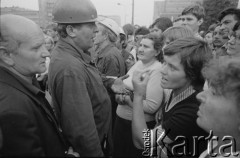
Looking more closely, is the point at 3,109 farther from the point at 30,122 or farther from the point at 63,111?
the point at 63,111

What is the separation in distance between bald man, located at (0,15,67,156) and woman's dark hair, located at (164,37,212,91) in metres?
1.24

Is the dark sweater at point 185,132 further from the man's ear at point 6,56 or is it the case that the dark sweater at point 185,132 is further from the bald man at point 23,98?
the man's ear at point 6,56

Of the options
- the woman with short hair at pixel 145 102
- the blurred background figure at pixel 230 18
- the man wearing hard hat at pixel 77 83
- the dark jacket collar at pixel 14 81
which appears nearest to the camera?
the dark jacket collar at pixel 14 81

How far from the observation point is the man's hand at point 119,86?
3.01 m

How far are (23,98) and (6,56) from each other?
0.41 metres

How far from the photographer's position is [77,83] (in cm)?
200

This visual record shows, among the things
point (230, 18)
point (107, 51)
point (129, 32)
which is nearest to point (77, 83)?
point (107, 51)

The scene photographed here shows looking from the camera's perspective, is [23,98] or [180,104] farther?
[180,104]

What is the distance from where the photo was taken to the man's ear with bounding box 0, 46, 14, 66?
1.69 m

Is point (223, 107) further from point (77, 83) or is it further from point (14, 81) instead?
point (14, 81)

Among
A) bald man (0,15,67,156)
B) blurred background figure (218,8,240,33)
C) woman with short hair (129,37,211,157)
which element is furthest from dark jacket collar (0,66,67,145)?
blurred background figure (218,8,240,33)

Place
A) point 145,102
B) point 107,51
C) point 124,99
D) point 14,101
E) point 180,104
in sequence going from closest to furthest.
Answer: point 14,101, point 180,104, point 145,102, point 124,99, point 107,51

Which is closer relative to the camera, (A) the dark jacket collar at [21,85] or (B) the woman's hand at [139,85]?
(A) the dark jacket collar at [21,85]

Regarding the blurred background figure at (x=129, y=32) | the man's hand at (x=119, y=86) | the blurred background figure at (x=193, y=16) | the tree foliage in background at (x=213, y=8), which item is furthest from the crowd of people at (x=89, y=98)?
the tree foliage in background at (x=213, y=8)
